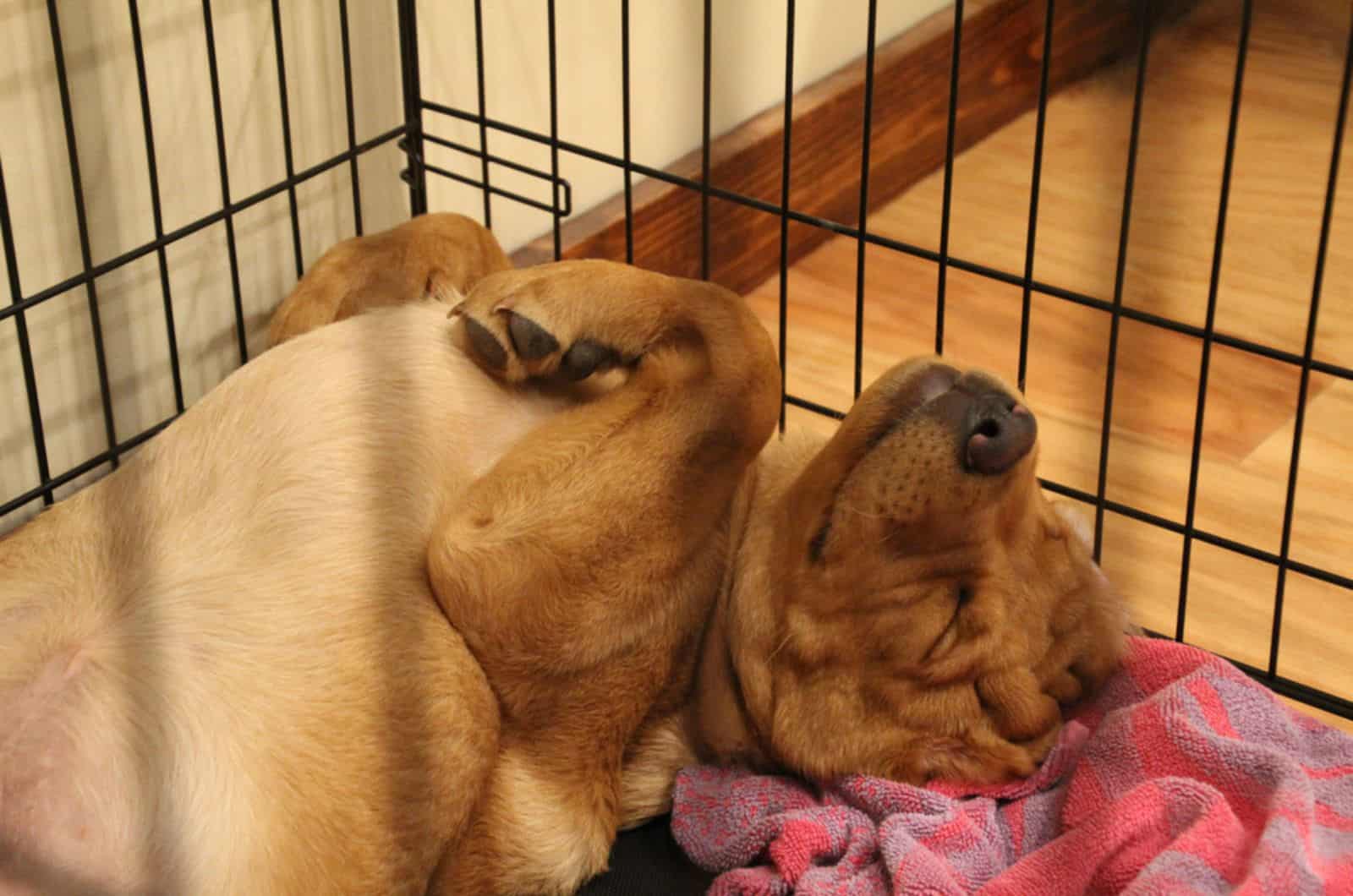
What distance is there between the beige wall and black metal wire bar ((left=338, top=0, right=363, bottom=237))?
26 millimetres

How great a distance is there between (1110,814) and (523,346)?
744 mm

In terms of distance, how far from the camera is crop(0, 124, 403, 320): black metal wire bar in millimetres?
1886

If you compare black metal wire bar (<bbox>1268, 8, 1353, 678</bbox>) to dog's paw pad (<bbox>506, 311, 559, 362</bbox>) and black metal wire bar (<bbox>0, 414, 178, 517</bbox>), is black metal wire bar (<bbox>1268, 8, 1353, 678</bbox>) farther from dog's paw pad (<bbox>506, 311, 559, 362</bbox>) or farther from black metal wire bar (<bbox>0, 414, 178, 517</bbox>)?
black metal wire bar (<bbox>0, 414, 178, 517</bbox>)

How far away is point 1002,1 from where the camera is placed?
126 inches

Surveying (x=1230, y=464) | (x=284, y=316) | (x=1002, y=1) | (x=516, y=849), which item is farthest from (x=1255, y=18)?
(x=516, y=849)

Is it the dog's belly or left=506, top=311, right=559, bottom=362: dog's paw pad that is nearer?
the dog's belly

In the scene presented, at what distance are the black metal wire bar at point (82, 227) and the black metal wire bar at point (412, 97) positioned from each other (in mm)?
521

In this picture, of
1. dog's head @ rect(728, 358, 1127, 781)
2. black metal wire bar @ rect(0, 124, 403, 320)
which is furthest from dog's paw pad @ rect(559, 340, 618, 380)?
black metal wire bar @ rect(0, 124, 403, 320)

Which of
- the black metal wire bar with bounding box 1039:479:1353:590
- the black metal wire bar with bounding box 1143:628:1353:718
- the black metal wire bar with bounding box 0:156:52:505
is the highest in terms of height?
the black metal wire bar with bounding box 0:156:52:505

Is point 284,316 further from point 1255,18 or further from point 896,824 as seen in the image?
point 1255,18

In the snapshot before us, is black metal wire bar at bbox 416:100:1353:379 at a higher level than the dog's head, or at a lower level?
higher

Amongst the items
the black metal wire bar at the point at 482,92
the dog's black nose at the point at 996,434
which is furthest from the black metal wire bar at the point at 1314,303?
the black metal wire bar at the point at 482,92

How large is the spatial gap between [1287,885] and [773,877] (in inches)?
19.5

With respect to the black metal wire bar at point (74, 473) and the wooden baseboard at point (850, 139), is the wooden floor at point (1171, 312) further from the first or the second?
the black metal wire bar at point (74, 473)
